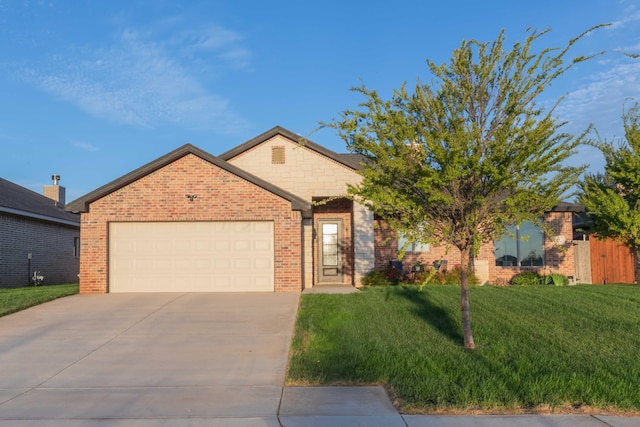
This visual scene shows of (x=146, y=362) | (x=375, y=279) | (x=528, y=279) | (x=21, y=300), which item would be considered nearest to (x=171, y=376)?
(x=146, y=362)

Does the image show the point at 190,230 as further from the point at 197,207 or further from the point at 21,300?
the point at 21,300

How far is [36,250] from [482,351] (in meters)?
A: 19.0

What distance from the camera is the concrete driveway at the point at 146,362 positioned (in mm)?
5504

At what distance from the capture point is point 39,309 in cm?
1184

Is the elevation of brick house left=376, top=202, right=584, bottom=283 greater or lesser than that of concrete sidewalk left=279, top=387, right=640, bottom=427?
greater

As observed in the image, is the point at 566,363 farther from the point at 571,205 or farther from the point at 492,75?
the point at 571,205

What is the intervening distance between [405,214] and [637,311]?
21.8 feet

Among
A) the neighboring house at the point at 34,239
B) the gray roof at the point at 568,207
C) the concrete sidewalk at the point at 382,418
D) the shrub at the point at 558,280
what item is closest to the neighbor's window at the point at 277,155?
the gray roof at the point at 568,207

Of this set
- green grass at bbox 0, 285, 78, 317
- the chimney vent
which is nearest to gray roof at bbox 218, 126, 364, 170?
green grass at bbox 0, 285, 78, 317

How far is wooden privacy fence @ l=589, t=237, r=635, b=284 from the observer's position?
17781mm

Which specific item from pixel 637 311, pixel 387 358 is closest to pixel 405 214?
pixel 387 358

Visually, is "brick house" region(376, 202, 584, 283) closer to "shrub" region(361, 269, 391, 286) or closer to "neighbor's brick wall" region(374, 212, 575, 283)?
"neighbor's brick wall" region(374, 212, 575, 283)

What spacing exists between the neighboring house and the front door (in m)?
11.3

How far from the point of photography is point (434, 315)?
10.7 meters
